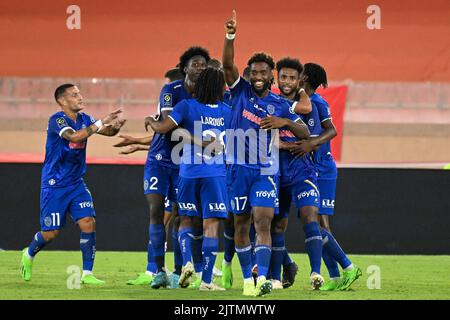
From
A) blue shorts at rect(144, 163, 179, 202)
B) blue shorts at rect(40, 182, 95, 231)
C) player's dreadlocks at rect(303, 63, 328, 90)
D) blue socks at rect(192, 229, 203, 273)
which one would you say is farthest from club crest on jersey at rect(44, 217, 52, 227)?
player's dreadlocks at rect(303, 63, 328, 90)

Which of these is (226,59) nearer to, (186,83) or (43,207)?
(186,83)

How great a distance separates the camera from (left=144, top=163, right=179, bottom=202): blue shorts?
10.2 meters

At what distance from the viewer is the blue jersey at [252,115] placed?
918cm

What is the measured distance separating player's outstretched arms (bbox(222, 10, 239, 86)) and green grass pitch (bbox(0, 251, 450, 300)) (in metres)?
1.82

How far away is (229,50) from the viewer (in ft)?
28.9

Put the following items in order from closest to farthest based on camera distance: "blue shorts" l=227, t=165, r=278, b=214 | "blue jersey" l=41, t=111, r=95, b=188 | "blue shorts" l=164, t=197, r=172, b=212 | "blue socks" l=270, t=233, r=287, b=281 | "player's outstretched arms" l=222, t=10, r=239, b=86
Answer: "player's outstretched arms" l=222, t=10, r=239, b=86 < "blue shorts" l=227, t=165, r=278, b=214 < "blue socks" l=270, t=233, r=287, b=281 < "blue jersey" l=41, t=111, r=95, b=188 < "blue shorts" l=164, t=197, r=172, b=212

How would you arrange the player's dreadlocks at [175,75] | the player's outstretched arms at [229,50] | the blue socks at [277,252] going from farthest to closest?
the player's dreadlocks at [175,75], the blue socks at [277,252], the player's outstretched arms at [229,50]

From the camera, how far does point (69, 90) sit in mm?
10688

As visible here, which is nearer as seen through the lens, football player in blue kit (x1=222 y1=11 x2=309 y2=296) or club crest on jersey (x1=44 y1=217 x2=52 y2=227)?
football player in blue kit (x1=222 y1=11 x2=309 y2=296)

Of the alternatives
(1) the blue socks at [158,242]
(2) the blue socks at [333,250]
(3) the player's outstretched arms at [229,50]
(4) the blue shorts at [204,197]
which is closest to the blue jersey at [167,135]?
(1) the blue socks at [158,242]

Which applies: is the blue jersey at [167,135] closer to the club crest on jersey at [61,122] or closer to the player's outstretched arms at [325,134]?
the club crest on jersey at [61,122]

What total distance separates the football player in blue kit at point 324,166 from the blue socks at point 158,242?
1.46 meters

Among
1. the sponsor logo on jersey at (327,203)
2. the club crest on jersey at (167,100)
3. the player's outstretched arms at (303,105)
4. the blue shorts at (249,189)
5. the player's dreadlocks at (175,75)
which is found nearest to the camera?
the blue shorts at (249,189)

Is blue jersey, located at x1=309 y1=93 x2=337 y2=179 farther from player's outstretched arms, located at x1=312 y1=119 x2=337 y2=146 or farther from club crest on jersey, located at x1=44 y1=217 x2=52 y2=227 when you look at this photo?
club crest on jersey, located at x1=44 y1=217 x2=52 y2=227
